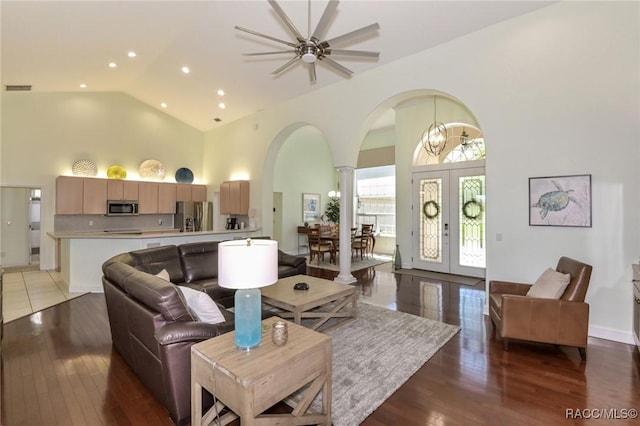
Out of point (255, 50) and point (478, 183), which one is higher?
point (255, 50)

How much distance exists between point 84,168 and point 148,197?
1583 millimetres

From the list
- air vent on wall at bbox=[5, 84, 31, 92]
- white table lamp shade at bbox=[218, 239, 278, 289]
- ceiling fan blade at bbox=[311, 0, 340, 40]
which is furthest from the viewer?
air vent on wall at bbox=[5, 84, 31, 92]

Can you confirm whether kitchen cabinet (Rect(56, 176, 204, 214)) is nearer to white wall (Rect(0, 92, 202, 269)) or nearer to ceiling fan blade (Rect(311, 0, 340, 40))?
white wall (Rect(0, 92, 202, 269))

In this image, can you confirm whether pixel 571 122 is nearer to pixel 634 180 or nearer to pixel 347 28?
pixel 634 180

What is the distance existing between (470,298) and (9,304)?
7.41 meters

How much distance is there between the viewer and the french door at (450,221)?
21.3 ft

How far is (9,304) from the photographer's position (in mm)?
4820

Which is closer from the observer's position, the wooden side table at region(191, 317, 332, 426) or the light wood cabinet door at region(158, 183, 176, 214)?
the wooden side table at region(191, 317, 332, 426)

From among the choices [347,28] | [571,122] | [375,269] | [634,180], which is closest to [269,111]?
[347,28]

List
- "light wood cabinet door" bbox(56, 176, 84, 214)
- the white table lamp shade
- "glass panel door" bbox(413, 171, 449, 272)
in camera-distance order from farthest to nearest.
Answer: "light wood cabinet door" bbox(56, 176, 84, 214) < "glass panel door" bbox(413, 171, 449, 272) < the white table lamp shade

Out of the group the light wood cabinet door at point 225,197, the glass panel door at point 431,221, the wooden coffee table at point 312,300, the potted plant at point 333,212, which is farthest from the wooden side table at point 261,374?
the potted plant at point 333,212

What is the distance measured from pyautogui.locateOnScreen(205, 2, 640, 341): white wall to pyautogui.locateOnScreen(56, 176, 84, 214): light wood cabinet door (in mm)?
7825

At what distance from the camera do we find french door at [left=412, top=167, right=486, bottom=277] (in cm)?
649

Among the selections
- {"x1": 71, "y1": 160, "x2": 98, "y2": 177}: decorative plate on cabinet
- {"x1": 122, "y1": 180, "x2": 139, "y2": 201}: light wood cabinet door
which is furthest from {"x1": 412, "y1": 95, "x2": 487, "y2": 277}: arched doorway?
{"x1": 71, "y1": 160, "x2": 98, "y2": 177}: decorative plate on cabinet
